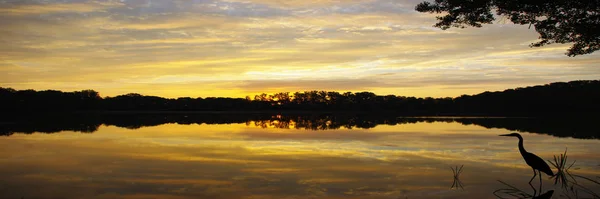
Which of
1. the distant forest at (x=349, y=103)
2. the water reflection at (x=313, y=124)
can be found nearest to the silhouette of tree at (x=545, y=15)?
Answer: the water reflection at (x=313, y=124)

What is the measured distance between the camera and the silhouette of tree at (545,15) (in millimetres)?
10117

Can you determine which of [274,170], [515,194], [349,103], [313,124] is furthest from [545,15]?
[349,103]

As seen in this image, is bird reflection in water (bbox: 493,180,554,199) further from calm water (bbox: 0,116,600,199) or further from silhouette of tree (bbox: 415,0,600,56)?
silhouette of tree (bbox: 415,0,600,56)

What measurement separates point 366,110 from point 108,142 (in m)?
93.1

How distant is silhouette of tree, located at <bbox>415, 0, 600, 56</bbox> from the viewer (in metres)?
10.1

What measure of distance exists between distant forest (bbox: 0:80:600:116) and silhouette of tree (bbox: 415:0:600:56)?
213ft

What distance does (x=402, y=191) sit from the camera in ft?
Result: 31.9

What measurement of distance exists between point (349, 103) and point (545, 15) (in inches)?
4276

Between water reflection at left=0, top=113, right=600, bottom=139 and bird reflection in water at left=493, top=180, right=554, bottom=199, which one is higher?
water reflection at left=0, top=113, right=600, bottom=139

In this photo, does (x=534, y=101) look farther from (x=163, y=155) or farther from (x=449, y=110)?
(x=163, y=155)

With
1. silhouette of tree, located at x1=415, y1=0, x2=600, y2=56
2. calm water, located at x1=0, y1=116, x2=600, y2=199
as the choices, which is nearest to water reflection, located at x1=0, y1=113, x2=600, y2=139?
calm water, located at x1=0, y1=116, x2=600, y2=199

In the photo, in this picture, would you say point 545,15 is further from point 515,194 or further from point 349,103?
point 349,103

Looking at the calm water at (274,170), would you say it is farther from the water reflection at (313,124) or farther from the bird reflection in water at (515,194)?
the water reflection at (313,124)

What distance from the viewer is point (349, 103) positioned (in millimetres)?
119438
